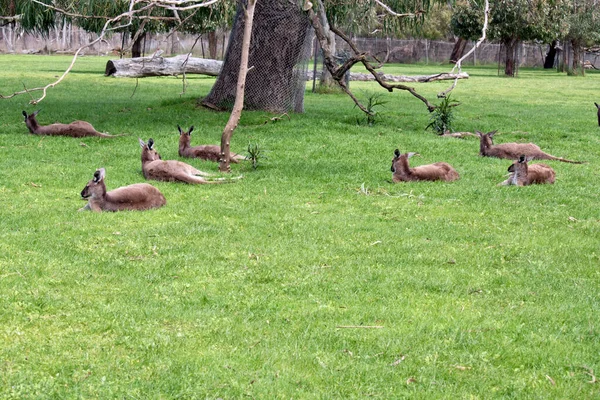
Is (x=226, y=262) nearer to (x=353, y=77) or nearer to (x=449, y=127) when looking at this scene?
(x=449, y=127)

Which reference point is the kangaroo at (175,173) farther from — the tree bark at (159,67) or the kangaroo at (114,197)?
the tree bark at (159,67)

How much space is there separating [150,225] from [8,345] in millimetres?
3327

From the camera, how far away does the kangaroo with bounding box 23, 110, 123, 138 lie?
48.8ft

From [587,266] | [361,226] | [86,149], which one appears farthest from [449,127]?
[587,266]

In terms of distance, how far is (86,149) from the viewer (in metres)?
13.7

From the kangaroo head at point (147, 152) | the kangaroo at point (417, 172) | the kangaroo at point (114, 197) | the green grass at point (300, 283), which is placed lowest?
the green grass at point (300, 283)

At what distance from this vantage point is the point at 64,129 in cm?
1498

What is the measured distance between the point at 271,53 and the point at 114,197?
908 centimetres

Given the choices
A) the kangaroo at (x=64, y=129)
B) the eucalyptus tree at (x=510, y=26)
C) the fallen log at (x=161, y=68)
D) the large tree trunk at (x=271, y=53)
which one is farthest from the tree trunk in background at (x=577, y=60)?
the kangaroo at (x=64, y=129)

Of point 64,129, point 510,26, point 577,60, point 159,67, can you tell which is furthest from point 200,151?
point 577,60

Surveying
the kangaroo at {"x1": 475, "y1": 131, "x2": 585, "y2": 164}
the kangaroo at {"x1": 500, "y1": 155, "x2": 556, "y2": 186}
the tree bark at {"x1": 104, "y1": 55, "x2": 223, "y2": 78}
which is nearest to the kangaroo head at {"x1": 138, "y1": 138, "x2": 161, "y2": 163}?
the kangaroo at {"x1": 500, "y1": 155, "x2": 556, "y2": 186}

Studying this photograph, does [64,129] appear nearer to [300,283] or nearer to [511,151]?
[511,151]

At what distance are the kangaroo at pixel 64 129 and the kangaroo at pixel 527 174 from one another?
23.3 ft

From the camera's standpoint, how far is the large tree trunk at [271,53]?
17750mm
